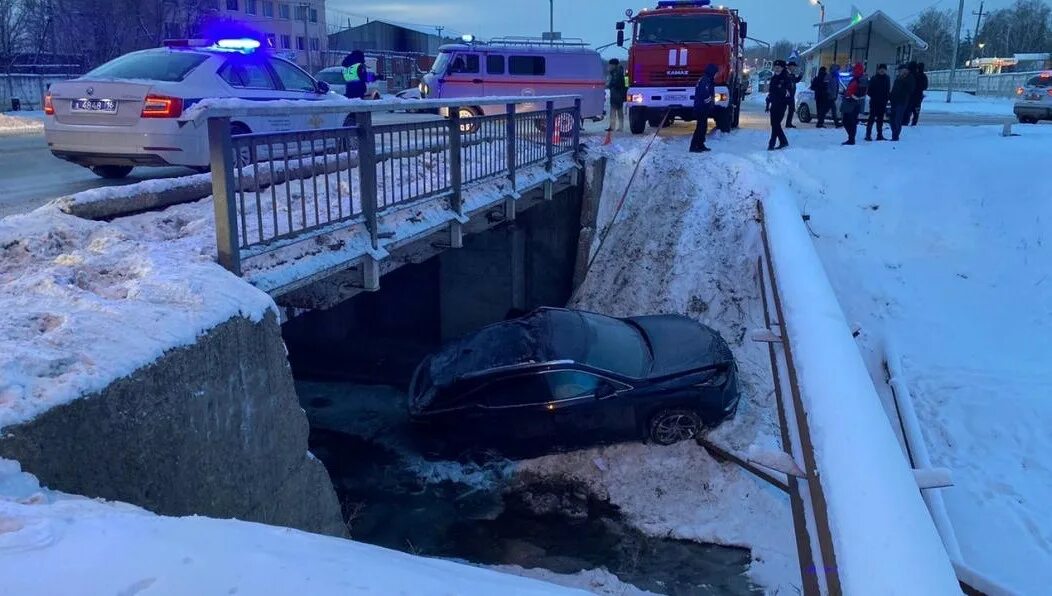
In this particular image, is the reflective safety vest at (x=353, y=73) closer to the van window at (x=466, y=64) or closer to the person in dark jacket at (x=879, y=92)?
the van window at (x=466, y=64)

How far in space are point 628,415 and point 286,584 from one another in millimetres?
6406

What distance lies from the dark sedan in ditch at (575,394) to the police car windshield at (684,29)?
1003cm

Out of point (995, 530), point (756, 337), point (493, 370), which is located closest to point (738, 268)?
point (493, 370)

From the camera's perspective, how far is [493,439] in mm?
8336

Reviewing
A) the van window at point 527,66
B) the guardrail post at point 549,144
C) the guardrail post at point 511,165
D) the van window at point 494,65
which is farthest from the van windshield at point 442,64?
the guardrail post at point 511,165

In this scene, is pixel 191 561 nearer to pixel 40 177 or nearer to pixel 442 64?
pixel 40 177

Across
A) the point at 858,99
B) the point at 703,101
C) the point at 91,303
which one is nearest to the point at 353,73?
the point at 703,101

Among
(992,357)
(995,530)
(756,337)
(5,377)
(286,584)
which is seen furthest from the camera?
(992,357)

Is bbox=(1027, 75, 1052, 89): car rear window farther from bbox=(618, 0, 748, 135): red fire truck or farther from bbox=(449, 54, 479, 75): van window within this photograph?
bbox=(449, 54, 479, 75): van window

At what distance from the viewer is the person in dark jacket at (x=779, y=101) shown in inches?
567

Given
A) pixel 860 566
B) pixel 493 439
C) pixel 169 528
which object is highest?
pixel 169 528

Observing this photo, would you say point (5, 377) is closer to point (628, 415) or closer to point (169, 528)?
point (169, 528)

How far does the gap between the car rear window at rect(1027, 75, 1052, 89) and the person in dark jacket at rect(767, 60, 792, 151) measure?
1141 cm

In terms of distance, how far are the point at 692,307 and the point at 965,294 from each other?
3.77 metres
